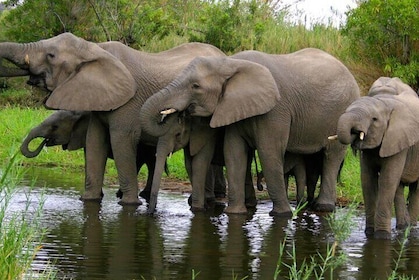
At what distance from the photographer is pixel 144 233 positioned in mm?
10125

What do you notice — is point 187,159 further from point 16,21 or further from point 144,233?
point 16,21

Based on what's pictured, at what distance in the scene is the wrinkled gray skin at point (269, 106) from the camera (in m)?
11.5

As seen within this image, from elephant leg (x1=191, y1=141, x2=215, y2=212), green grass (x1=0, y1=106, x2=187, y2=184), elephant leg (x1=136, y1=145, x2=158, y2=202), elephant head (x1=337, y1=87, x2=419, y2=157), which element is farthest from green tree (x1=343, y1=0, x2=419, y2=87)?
elephant head (x1=337, y1=87, x2=419, y2=157)

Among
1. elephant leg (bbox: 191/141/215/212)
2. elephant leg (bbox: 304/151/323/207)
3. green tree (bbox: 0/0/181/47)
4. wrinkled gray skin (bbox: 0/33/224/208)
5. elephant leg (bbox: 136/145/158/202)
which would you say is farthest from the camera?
green tree (bbox: 0/0/181/47)

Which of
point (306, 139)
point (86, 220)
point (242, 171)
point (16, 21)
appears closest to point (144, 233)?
point (86, 220)

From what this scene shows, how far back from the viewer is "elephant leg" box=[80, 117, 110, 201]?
12273 millimetres

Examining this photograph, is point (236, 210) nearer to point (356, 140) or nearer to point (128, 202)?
point (128, 202)

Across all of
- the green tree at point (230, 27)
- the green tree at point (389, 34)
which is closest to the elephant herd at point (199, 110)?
the green tree at point (389, 34)

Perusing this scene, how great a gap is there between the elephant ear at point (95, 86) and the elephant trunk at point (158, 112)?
0.73 meters

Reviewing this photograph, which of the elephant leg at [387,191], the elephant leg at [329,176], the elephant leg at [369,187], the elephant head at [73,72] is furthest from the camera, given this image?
the elephant leg at [329,176]

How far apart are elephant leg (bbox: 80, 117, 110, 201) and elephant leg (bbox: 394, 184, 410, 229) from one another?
3.45 m

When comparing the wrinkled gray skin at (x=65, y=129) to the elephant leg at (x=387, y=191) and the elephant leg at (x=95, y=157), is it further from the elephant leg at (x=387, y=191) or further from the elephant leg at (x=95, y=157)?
the elephant leg at (x=387, y=191)

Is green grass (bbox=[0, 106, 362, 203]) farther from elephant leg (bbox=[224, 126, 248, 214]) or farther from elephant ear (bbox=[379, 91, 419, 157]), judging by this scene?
elephant ear (bbox=[379, 91, 419, 157])

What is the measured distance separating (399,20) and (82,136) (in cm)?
670
